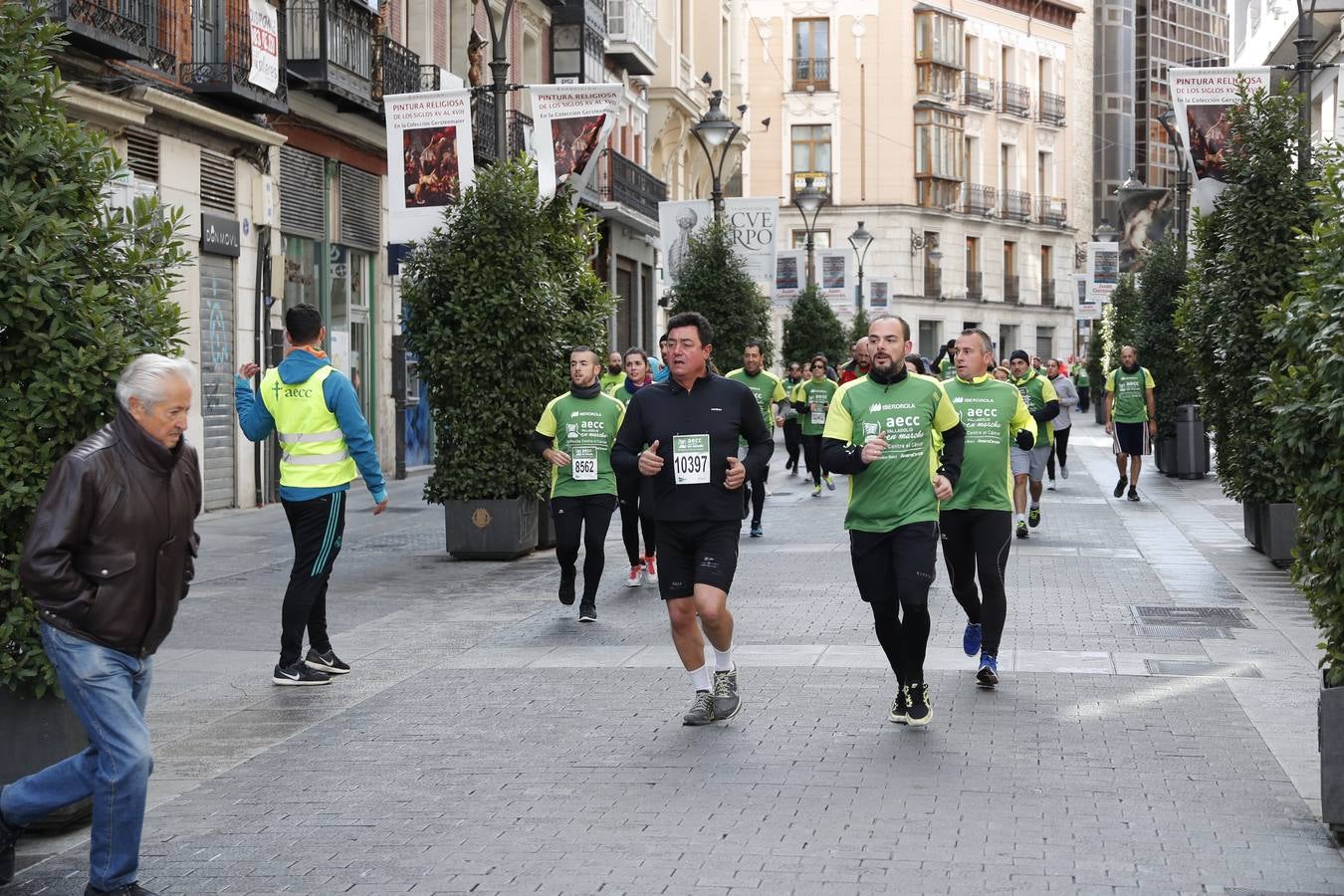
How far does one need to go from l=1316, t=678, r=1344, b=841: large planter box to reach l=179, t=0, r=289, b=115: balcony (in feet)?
55.9

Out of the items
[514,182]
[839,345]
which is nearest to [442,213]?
[514,182]

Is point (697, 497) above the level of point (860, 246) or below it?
below

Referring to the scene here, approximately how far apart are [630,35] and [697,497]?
110ft

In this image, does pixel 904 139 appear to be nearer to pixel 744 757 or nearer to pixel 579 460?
pixel 579 460

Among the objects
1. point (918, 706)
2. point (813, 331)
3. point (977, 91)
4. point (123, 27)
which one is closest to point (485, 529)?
point (123, 27)

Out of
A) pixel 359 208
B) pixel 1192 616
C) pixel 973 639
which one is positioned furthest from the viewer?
pixel 359 208

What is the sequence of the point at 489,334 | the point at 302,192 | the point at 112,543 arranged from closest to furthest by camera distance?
the point at 112,543
the point at 489,334
the point at 302,192

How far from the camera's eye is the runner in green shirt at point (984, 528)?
9133 mm

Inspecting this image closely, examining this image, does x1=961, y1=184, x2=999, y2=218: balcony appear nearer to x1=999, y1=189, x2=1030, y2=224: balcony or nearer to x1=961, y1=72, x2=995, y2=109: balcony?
x1=999, y1=189, x2=1030, y2=224: balcony

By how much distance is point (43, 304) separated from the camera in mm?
6164

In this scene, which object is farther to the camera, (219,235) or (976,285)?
(976,285)

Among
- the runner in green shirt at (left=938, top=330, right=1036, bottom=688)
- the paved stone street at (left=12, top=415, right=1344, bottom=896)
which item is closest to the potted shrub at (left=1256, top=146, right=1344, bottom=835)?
the paved stone street at (left=12, top=415, right=1344, bottom=896)

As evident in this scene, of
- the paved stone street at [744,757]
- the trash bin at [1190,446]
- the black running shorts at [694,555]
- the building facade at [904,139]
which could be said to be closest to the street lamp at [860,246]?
the building facade at [904,139]

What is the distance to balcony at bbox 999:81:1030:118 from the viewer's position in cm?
7950
